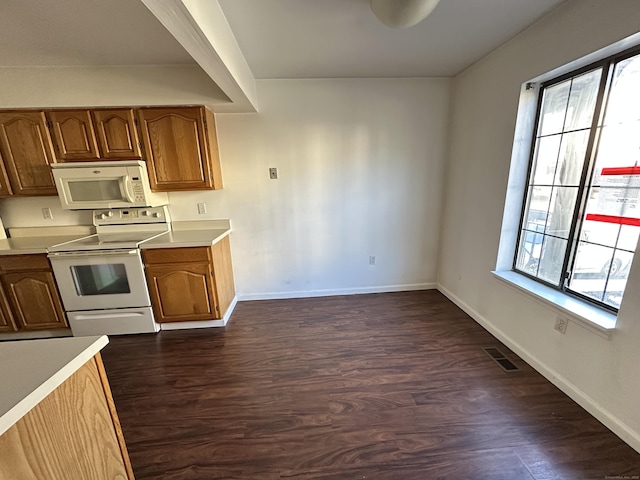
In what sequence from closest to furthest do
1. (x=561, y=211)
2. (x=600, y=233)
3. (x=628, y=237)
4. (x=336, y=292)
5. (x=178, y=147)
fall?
(x=628, y=237), (x=600, y=233), (x=561, y=211), (x=178, y=147), (x=336, y=292)

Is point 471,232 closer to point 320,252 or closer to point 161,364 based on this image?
point 320,252

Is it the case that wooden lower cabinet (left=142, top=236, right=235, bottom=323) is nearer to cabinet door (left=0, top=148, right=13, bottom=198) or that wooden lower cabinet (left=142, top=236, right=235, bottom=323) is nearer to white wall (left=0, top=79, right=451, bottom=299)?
white wall (left=0, top=79, right=451, bottom=299)

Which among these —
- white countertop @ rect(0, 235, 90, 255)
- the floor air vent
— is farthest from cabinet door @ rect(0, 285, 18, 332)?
the floor air vent

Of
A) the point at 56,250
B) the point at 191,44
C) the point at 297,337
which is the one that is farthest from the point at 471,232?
the point at 56,250

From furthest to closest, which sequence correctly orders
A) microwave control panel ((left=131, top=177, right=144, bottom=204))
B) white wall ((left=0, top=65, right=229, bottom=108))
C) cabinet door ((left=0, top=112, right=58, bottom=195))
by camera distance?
microwave control panel ((left=131, top=177, right=144, bottom=204))
cabinet door ((left=0, top=112, right=58, bottom=195))
white wall ((left=0, top=65, right=229, bottom=108))

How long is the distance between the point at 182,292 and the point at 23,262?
4.43 ft

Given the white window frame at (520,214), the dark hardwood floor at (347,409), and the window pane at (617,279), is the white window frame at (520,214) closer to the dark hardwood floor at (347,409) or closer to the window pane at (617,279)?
the window pane at (617,279)

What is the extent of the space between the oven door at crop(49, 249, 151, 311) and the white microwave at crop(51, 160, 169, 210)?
1.64 feet

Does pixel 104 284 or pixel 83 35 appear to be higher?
pixel 83 35

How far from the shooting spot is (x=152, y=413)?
66.8 inches

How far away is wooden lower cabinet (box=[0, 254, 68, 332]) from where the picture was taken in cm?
233

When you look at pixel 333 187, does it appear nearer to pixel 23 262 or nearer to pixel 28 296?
pixel 23 262

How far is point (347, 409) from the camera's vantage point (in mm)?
1682

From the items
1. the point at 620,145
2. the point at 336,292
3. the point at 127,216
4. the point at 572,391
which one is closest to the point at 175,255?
the point at 127,216
